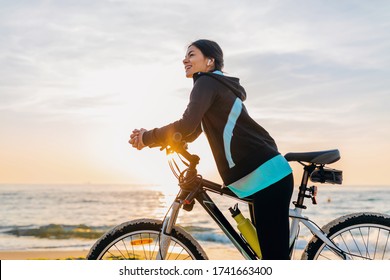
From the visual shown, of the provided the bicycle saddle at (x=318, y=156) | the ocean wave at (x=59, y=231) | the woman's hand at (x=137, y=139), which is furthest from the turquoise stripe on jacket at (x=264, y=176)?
the ocean wave at (x=59, y=231)

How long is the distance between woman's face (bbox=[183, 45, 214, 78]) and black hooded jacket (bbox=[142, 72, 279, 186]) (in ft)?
0.40

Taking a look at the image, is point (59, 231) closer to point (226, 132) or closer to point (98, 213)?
point (98, 213)

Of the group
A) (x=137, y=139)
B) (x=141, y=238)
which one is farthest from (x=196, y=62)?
(x=141, y=238)

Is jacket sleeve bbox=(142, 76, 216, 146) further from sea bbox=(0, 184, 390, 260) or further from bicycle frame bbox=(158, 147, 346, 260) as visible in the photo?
sea bbox=(0, 184, 390, 260)

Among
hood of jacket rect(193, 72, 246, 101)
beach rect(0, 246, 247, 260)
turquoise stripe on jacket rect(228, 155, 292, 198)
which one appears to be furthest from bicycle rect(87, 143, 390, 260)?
beach rect(0, 246, 247, 260)

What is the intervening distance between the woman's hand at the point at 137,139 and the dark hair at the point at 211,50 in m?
0.65

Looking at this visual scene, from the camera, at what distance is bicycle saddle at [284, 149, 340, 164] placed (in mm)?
3449

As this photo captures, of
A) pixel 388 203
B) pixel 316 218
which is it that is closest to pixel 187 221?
pixel 316 218

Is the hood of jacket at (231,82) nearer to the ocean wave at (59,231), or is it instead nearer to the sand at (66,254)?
the sand at (66,254)

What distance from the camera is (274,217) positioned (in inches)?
128

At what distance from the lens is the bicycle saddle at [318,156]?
345 centimetres

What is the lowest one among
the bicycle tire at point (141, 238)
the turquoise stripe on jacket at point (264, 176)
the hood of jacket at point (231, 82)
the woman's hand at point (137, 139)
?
the bicycle tire at point (141, 238)

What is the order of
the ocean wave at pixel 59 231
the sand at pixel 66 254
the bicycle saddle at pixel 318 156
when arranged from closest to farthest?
the bicycle saddle at pixel 318 156 < the sand at pixel 66 254 < the ocean wave at pixel 59 231
